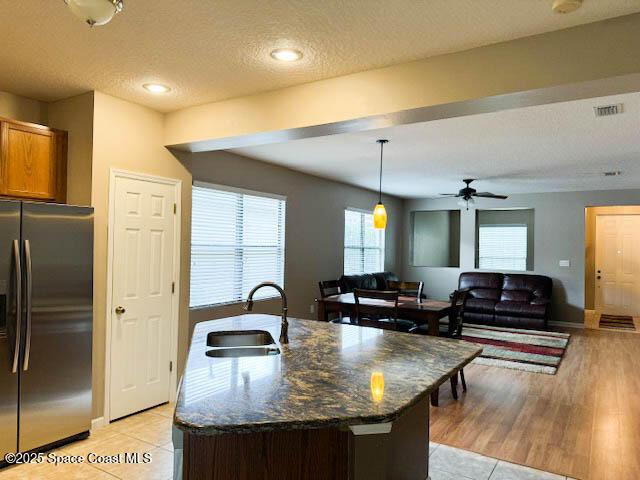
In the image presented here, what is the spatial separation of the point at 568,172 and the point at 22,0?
630 cm

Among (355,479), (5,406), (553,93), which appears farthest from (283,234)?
(355,479)

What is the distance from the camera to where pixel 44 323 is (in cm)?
287

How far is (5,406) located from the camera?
2693 mm

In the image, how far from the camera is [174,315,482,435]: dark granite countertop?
4.40 feet

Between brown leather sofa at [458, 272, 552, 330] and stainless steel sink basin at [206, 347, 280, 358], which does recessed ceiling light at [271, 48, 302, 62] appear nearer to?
stainless steel sink basin at [206, 347, 280, 358]

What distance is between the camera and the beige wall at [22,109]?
3.29 m

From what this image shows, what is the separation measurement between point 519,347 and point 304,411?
18.4 ft

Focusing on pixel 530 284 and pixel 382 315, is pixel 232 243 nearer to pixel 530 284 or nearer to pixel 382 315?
pixel 382 315

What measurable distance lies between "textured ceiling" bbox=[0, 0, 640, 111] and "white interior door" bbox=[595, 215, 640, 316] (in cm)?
892

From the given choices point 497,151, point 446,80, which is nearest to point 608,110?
point 497,151

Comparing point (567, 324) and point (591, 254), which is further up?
point (591, 254)

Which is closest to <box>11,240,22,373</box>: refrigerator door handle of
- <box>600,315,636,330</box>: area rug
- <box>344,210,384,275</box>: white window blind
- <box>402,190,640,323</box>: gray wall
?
<box>344,210,384,275</box>: white window blind

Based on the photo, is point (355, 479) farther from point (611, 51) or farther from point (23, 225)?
point (23, 225)

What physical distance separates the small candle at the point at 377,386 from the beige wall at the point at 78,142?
2.56 metres
